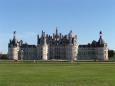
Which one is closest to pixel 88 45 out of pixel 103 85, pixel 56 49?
pixel 56 49

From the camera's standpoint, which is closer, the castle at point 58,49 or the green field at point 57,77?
the green field at point 57,77

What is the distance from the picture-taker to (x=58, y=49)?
179500mm

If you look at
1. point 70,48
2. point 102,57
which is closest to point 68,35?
point 70,48

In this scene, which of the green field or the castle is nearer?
the green field

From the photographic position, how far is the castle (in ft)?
591

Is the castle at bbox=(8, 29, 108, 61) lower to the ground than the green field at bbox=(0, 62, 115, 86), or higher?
higher

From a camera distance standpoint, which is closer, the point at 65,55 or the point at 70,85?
the point at 70,85

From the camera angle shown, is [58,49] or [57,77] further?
[58,49]

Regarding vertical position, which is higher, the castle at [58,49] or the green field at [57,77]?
the castle at [58,49]

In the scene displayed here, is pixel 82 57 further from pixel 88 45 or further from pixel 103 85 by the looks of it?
pixel 103 85

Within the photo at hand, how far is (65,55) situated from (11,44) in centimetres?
2972

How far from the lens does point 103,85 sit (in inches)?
955

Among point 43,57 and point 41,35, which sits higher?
point 41,35

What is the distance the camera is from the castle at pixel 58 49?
591ft
